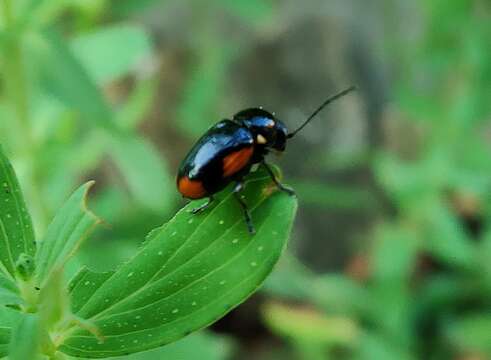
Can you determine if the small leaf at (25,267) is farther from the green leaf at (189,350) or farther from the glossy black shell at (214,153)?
the green leaf at (189,350)

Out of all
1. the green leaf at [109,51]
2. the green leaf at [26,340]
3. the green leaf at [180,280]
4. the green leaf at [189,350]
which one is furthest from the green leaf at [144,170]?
the green leaf at [26,340]

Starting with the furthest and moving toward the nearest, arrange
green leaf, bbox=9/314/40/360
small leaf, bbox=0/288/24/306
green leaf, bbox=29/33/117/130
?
green leaf, bbox=29/33/117/130
small leaf, bbox=0/288/24/306
green leaf, bbox=9/314/40/360

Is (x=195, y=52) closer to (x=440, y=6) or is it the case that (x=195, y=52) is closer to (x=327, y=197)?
(x=327, y=197)

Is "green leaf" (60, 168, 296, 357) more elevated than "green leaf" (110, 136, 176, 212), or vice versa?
"green leaf" (60, 168, 296, 357)

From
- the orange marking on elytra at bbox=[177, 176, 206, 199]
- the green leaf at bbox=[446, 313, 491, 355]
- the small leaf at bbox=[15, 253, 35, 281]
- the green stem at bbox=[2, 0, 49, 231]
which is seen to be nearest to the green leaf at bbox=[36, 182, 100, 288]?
the small leaf at bbox=[15, 253, 35, 281]

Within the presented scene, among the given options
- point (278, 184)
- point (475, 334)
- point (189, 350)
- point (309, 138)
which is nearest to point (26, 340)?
point (278, 184)

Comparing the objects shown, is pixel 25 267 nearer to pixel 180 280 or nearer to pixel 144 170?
pixel 180 280

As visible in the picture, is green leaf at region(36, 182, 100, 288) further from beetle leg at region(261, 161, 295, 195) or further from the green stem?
the green stem
